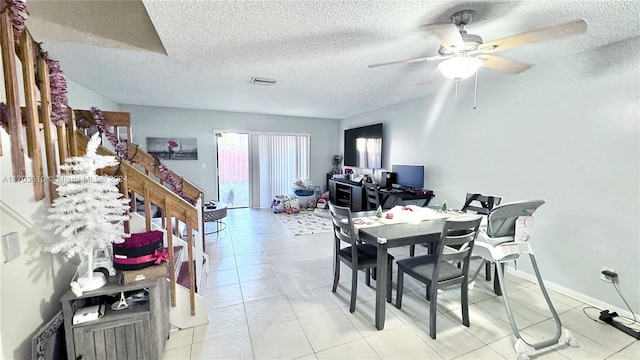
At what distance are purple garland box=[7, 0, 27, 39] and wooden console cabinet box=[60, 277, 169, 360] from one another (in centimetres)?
139

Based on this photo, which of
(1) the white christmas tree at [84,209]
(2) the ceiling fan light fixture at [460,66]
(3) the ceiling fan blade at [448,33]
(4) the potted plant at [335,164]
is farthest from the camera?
(4) the potted plant at [335,164]

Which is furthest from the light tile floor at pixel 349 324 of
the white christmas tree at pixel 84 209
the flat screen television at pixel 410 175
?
the flat screen television at pixel 410 175

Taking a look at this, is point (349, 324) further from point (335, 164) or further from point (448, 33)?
point (335, 164)

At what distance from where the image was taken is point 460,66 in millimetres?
1827

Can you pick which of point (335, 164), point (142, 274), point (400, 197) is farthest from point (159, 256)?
point (335, 164)

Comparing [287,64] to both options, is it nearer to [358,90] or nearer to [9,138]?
[358,90]

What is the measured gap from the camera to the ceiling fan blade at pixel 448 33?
1.52 metres

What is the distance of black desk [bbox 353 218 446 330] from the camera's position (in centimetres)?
198

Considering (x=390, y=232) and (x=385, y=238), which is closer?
(x=385, y=238)

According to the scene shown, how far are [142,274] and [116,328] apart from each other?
0.32m

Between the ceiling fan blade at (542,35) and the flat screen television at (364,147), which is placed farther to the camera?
the flat screen television at (364,147)

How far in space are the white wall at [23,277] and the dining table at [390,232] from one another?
2022mm

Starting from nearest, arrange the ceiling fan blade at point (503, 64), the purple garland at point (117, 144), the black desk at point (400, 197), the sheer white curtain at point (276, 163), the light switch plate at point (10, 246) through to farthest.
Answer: the light switch plate at point (10, 246) < the ceiling fan blade at point (503, 64) < the purple garland at point (117, 144) < the black desk at point (400, 197) < the sheer white curtain at point (276, 163)

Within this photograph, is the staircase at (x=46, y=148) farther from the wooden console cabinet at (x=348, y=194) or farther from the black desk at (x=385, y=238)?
the wooden console cabinet at (x=348, y=194)
